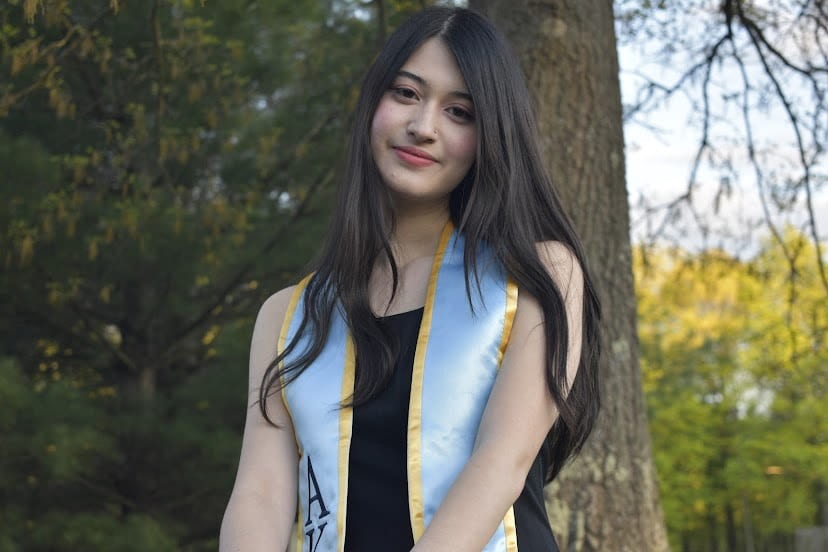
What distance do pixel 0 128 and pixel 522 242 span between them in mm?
5941

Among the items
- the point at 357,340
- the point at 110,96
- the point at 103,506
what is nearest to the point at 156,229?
the point at 110,96

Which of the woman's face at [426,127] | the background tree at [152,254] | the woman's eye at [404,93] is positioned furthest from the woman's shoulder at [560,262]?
the background tree at [152,254]

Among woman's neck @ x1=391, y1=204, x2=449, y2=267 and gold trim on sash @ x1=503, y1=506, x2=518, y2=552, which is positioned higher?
woman's neck @ x1=391, y1=204, x2=449, y2=267

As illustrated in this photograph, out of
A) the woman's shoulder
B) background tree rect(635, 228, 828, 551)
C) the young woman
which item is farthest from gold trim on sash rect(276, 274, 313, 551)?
background tree rect(635, 228, 828, 551)

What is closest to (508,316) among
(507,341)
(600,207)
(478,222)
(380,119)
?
(507,341)

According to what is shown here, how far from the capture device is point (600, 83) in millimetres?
3432

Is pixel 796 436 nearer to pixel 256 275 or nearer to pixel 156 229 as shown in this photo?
pixel 256 275

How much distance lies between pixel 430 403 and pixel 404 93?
1.75 ft

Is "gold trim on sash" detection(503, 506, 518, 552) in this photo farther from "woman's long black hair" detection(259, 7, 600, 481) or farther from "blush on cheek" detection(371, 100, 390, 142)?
"blush on cheek" detection(371, 100, 390, 142)

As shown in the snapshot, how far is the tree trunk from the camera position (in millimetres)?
3238

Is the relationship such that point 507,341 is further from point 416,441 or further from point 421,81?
point 421,81

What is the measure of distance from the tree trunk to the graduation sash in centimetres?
156

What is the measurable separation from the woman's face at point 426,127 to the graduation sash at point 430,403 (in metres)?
0.15

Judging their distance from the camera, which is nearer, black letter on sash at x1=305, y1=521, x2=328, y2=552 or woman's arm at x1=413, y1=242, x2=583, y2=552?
woman's arm at x1=413, y1=242, x2=583, y2=552
